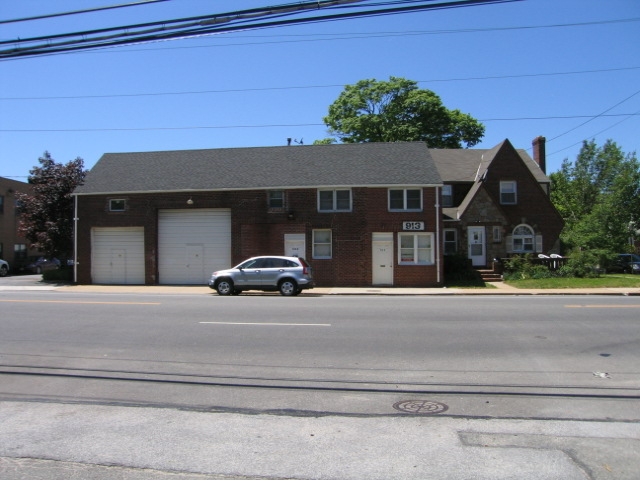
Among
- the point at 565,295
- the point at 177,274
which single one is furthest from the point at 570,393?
the point at 177,274

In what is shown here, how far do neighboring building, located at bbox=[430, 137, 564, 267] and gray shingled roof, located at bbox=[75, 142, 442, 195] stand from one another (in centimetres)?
478

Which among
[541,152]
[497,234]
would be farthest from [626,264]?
[497,234]

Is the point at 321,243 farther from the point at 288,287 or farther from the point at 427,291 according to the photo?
the point at 427,291

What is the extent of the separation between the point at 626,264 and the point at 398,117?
68.7 feet

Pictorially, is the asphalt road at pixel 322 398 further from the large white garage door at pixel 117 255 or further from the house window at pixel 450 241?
the house window at pixel 450 241

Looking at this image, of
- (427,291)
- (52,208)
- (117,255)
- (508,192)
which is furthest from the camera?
(508,192)

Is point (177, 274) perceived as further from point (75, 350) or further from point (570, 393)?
point (570, 393)

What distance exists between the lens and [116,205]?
27297mm

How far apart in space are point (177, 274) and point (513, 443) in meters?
23.4

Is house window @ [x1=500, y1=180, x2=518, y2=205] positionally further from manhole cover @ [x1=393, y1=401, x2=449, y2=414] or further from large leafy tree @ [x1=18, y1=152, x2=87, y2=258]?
manhole cover @ [x1=393, y1=401, x2=449, y2=414]

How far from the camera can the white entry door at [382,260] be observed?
2483 cm

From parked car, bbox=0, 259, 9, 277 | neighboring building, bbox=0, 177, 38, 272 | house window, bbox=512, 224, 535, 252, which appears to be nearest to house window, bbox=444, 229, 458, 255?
house window, bbox=512, 224, 535, 252

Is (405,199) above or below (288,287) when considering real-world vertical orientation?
above

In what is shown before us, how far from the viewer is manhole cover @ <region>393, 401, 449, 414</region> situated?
6004mm
